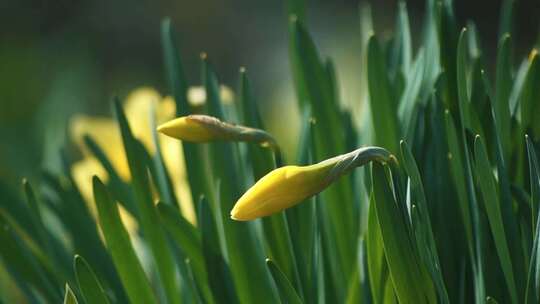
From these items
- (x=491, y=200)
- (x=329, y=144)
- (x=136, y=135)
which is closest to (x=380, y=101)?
(x=329, y=144)

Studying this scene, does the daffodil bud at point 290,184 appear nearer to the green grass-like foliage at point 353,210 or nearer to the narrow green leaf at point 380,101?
the green grass-like foliage at point 353,210

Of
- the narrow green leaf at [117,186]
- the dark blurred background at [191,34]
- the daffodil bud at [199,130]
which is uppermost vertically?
the dark blurred background at [191,34]

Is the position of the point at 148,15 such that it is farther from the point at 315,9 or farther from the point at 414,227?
the point at 414,227

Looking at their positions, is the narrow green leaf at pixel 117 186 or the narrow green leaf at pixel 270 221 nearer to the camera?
the narrow green leaf at pixel 270 221

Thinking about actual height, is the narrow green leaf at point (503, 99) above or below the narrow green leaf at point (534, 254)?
above

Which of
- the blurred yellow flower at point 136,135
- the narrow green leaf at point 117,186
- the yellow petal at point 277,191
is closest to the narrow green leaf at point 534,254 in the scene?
the yellow petal at point 277,191

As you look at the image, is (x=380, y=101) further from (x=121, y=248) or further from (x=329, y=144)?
(x=121, y=248)
